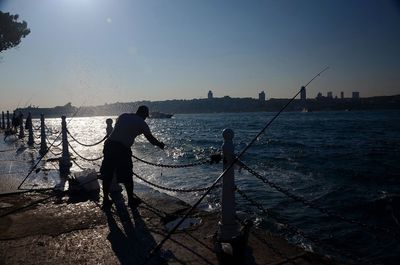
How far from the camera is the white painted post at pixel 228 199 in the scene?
3627 mm

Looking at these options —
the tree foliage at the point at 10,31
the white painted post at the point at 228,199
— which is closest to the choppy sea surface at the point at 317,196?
the white painted post at the point at 228,199

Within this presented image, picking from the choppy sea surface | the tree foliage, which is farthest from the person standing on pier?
the tree foliage

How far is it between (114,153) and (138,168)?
31.9 ft

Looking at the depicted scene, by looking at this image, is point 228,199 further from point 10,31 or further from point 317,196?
point 10,31

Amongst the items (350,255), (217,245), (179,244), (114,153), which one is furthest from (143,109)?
(350,255)

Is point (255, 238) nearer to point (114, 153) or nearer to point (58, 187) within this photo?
point (114, 153)

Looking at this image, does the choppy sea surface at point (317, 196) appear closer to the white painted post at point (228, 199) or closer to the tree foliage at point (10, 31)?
the white painted post at point (228, 199)

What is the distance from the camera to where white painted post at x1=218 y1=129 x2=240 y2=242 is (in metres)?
3.63

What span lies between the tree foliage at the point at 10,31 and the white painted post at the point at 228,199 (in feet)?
Answer: 78.0

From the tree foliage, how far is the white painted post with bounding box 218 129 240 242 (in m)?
23.8

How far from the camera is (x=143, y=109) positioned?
596 centimetres

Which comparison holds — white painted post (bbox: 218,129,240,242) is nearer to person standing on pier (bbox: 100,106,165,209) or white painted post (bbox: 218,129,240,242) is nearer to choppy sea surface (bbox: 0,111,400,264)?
choppy sea surface (bbox: 0,111,400,264)

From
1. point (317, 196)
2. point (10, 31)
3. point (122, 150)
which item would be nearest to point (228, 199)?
point (122, 150)

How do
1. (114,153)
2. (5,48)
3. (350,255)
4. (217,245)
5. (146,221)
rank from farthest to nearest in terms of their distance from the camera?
(5,48) < (350,255) < (114,153) < (146,221) < (217,245)
